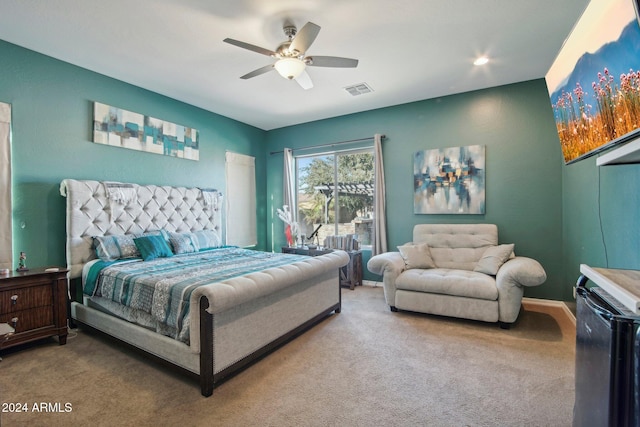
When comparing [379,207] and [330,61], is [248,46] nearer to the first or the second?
[330,61]

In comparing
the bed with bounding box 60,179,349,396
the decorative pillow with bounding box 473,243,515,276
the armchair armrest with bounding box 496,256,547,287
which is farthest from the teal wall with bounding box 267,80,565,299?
the bed with bounding box 60,179,349,396

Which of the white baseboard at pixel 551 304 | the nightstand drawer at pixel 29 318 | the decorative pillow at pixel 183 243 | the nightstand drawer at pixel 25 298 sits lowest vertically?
the white baseboard at pixel 551 304

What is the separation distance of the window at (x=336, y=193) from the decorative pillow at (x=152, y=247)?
8.60ft

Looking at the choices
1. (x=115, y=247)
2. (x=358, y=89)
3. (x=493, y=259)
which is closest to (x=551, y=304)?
(x=493, y=259)

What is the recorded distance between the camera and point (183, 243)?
374 centimetres

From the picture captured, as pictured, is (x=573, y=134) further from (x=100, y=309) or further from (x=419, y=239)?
(x=100, y=309)

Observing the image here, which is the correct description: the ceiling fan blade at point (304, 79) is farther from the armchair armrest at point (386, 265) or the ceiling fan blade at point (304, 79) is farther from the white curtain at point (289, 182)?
the white curtain at point (289, 182)

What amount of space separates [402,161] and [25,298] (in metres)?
4.58

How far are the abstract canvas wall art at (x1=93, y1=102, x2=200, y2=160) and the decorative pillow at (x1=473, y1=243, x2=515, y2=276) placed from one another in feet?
13.7

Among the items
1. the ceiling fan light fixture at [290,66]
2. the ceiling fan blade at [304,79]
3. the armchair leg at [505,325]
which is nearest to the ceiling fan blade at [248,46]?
the ceiling fan light fixture at [290,66]

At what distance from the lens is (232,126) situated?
5.23 metres

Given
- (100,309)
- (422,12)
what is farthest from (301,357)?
(422,12)

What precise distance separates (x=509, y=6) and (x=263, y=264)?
305 centimetres

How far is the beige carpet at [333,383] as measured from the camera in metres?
1.74
